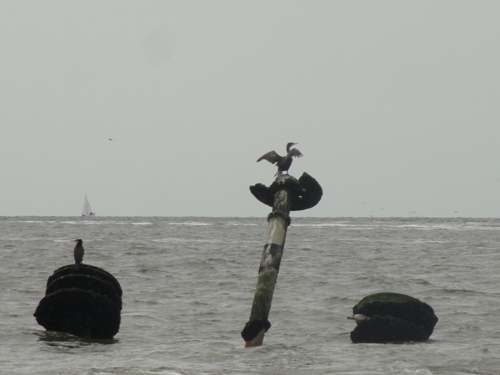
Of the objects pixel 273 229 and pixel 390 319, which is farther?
pixel 390 319

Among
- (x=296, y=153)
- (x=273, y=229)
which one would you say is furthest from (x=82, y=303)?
(x=296, y=153)

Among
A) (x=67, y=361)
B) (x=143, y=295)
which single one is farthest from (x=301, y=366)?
(x=143, y=295)

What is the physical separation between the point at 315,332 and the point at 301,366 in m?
4.84

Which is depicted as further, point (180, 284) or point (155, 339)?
point (180, 284)

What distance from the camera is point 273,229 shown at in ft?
40.7

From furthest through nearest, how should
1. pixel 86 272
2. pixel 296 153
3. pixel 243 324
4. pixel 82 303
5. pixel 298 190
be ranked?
pixel 243 324 < pixel 86 272 < pixel 82 303 < pixel 296 153 < pixel 298 190

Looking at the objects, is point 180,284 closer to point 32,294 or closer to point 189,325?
point 32,294

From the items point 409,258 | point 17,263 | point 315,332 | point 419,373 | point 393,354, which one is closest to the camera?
→ point 419,373

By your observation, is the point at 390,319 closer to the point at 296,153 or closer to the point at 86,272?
the point at 296,153

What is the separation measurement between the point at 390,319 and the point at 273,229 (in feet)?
13.4

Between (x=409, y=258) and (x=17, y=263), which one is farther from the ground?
(x=409, y=258)

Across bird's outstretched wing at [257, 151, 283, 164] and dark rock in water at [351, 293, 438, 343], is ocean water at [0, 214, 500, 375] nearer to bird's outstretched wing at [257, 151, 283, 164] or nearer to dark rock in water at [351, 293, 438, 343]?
dark rock in water at [351, 293, 438, 343]

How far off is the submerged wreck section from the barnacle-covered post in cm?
342

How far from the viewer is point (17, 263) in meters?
38.2
